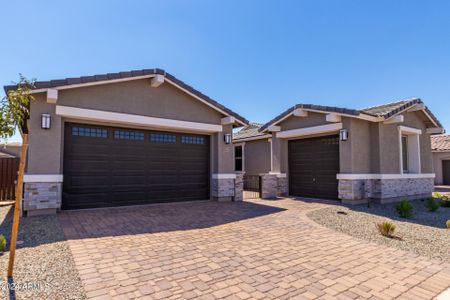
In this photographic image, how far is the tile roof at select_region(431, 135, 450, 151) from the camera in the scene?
23.7 meters

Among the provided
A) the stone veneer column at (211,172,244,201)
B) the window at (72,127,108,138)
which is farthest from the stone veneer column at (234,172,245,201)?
the window at (72,127,108,138)

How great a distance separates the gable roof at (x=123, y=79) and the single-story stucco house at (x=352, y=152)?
329cm

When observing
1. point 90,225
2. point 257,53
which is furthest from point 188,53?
point 90,225

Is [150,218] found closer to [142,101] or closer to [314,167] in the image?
[142,101]

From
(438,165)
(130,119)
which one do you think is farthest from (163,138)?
(438,165)

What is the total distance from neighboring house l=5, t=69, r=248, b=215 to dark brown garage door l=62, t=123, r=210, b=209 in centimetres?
3

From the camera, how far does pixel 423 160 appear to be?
48.0 feet

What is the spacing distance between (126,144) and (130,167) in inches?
34.1

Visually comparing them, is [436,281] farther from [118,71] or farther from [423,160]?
[423,160]

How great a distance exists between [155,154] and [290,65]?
9.25 m

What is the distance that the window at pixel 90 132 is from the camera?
8930mm

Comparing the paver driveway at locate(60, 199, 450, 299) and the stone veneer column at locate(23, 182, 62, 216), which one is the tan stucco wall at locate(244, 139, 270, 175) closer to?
the paver driveway at locate(60, 199, 450, 299)

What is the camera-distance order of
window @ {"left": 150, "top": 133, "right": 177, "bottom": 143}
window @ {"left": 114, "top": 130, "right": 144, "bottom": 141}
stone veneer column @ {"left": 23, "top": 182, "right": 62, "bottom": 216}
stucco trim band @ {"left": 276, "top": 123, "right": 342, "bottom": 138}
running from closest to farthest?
stone veneer column @ {"left": 23, "top": 182, "right": 62, "bottom": 216} → window @ {"left": 114, "top": 130, "right": 144, "bottom": 141} → window @ {"left": 150, "top": 133, "right": 177, "bottom": 143} → stucco trim band @ {"left": 276, "top": 123, "right": 342, "bottom": 138}

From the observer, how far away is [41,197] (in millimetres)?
7887
